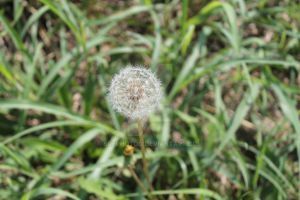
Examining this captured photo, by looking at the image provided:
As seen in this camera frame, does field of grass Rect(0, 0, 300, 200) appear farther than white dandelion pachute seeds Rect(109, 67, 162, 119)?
Yes

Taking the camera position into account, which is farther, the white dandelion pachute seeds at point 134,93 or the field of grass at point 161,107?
the field of grass at point 161,107

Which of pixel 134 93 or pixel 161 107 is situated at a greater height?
pixel 134 93

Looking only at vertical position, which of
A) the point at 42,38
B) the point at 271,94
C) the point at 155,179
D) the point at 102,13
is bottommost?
the point at 155,179

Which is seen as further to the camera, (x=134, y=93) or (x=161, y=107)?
(x=161, y=107)

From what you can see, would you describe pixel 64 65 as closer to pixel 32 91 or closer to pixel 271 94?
pixel 32 91

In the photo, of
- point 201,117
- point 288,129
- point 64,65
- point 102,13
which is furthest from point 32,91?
point 288,129
